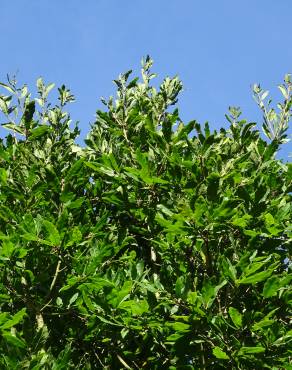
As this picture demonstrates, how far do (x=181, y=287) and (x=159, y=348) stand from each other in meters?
2.08

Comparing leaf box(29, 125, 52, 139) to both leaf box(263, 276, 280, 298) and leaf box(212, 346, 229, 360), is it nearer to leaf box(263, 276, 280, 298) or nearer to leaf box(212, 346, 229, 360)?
leaf box(263, 276, 280, 298)

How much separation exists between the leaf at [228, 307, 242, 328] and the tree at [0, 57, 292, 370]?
16 mm

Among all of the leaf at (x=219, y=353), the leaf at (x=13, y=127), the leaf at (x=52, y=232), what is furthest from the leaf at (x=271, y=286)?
the leaf at (x=13, y=127)

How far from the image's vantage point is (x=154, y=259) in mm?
9445

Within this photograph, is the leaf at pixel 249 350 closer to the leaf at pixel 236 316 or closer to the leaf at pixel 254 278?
the leaf at pixel 236 316

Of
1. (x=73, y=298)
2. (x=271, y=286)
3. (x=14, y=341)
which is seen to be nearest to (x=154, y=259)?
(x=73, y=298)

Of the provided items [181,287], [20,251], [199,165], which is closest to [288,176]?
[199,165]

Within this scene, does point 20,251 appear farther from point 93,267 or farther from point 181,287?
point 181,287

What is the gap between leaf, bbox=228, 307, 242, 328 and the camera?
6.62 metres

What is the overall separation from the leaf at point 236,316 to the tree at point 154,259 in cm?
2

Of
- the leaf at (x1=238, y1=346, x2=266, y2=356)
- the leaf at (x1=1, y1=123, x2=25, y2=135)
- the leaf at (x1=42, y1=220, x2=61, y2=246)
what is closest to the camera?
the leaf at (x1=238, y1=346, x2=266, y2=356)

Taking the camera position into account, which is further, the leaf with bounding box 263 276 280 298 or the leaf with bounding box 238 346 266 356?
the leaf with bounding box 263 276 280 298

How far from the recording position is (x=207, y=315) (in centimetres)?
676

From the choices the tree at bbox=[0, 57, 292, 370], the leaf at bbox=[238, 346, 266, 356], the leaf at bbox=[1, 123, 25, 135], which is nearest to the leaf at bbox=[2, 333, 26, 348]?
the tree at bbox=[0, 57, 292, 370]
